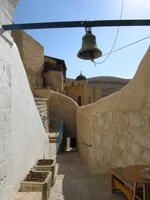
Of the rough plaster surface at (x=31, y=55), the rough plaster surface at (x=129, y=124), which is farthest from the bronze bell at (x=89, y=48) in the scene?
the rough plaster surface at (x=31, y=55)

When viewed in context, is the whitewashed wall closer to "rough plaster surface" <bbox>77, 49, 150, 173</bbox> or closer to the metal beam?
the metal beam

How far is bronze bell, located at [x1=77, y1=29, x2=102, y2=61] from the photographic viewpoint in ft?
6.91

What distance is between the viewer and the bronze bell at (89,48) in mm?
2107

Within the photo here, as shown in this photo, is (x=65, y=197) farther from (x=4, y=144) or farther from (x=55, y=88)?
(x=55, y=88)

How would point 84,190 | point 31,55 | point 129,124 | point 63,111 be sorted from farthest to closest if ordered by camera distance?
point 31,55 < point 63,111 < point 84,190 < point 129,124

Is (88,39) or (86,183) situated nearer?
(88,39)

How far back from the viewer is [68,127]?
11.8 meters

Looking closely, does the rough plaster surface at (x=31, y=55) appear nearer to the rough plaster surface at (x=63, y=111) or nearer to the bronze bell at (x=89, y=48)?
the rough plaster surface at (x=63, y=111)

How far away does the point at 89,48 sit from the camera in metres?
2.20

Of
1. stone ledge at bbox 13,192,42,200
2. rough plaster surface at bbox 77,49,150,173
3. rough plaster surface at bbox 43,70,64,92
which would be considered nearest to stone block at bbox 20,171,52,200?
stone ledge at bbox 13,192,42,200

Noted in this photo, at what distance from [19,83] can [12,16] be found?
0.90m

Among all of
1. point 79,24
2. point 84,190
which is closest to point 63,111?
point 84,190

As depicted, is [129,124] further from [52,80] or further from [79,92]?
[79,92]

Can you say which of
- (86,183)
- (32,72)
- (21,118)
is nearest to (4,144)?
(21,118)
